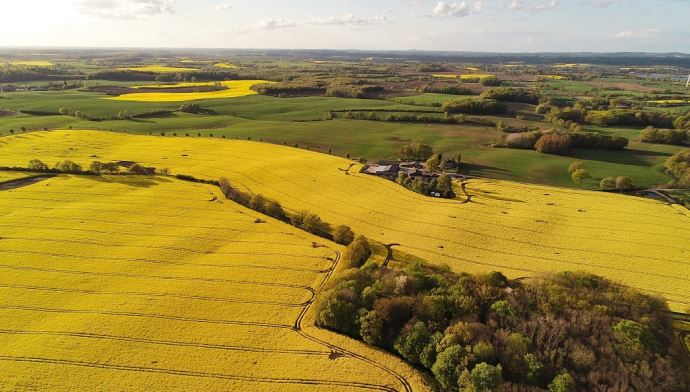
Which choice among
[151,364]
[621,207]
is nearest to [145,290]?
[151,364]

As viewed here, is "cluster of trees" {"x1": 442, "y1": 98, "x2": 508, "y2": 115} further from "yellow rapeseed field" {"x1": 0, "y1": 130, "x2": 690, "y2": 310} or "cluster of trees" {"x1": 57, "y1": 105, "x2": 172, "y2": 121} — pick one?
"cluster of trees" {"x1": 57, "y1": 105, "x2": 172, "y2": 121}

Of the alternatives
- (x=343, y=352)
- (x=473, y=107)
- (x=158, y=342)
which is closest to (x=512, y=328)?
(x=343, y=352)

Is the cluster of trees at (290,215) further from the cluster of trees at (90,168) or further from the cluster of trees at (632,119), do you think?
the cluster of trees at (632,119)

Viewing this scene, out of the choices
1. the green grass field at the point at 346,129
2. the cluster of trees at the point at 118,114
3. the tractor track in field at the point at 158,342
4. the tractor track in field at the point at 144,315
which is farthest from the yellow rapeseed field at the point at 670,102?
the tractor track in field at the point at 158,342

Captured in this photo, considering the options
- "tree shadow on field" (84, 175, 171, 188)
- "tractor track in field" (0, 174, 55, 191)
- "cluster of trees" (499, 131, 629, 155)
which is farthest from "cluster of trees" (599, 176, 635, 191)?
"tractor track in field" (0, 174, 55, 191)

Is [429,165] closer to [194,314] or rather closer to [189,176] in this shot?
[189,176]
